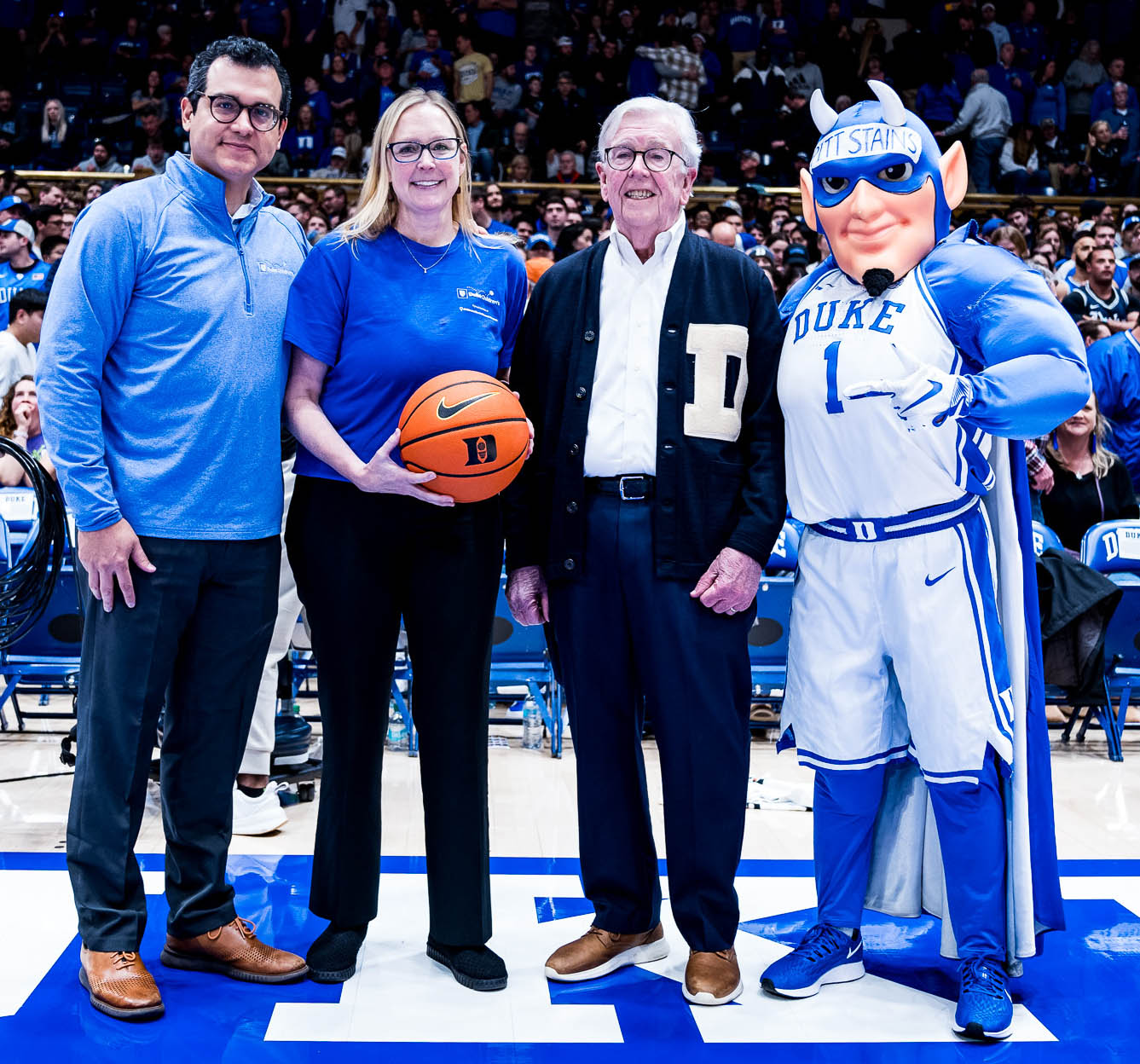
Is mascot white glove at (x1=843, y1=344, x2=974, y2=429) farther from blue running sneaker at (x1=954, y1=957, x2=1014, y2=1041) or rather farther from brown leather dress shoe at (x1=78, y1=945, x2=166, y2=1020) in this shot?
brown leather dress shoe at (x1=78, y1=945, x2=166, y2=1020)

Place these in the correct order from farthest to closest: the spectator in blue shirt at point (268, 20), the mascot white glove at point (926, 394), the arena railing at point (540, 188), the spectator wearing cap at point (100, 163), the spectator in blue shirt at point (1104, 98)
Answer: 1. the spectator in blue shirt at point (268, 20)
2. the spectator in blue shirt at point (1104, 98)
3. the spectator wearing cap at point (100, 163)
4. the arena railing at point (540, 188)
5. the mascot white glove at point (926, 394)

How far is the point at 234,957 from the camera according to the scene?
2.85 meters

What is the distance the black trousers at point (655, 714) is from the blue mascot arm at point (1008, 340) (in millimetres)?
702

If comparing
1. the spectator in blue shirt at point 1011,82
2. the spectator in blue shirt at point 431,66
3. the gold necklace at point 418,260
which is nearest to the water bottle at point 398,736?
the gold necklace at point 418,260

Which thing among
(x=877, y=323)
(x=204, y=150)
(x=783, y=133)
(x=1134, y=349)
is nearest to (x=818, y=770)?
(x=877, y=323)

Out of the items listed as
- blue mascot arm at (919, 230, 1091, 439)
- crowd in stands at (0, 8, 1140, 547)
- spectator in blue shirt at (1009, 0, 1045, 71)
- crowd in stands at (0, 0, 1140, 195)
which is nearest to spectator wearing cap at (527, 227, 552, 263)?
crowd in stands at (0, 8, 1140, 547)

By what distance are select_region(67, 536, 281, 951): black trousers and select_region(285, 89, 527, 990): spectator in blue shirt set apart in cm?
17

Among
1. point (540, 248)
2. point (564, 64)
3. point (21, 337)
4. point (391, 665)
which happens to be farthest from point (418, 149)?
point (564, 64)

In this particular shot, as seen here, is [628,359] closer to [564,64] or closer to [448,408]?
[448,408]

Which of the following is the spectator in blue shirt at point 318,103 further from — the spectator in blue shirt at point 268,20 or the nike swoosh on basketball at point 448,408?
the nike swoosh on basketball at point 448,408

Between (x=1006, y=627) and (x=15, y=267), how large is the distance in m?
7.93

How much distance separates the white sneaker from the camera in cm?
400

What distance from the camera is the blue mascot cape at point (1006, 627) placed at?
Result: 110 inches

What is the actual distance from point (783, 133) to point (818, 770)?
1166 centimetres
